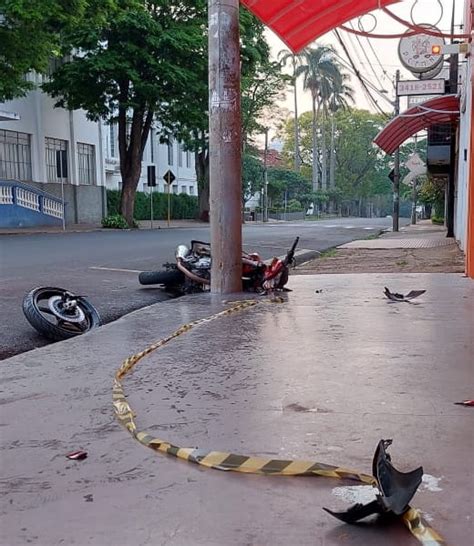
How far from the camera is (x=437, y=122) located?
19.0 meters

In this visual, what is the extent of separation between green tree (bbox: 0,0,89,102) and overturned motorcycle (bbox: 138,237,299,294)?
13.2m

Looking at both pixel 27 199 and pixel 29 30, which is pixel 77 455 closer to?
pixel 29 30

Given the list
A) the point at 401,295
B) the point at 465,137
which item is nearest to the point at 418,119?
the point at 465,137

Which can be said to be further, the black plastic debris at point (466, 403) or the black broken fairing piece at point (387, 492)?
the black plastic debris at point (466, 403)

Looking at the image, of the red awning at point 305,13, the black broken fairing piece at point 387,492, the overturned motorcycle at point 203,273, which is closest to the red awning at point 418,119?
the red awning at point 305,13

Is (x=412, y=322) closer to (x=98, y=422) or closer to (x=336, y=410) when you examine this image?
(x=336, y=410)

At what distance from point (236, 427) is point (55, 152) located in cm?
3193

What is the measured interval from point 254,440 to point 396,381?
1217 mm

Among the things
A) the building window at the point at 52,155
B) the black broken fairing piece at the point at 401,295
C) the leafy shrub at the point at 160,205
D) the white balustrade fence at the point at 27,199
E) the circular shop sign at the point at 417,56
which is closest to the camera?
the black broken fairing piece at the point at 401,295

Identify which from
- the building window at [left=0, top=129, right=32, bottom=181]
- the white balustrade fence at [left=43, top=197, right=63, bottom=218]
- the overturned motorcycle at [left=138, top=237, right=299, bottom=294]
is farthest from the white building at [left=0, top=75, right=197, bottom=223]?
the overturned motorcycle at [left=138, top=237, right=299, bottom=294]

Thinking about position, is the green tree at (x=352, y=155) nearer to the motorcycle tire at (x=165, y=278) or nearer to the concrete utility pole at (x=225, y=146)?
the motorcycle tire at (x=165, y=278)

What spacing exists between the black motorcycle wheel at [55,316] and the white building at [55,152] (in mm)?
20858

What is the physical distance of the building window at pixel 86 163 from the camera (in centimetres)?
3538

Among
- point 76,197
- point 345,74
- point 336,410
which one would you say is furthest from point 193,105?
point 345,74
